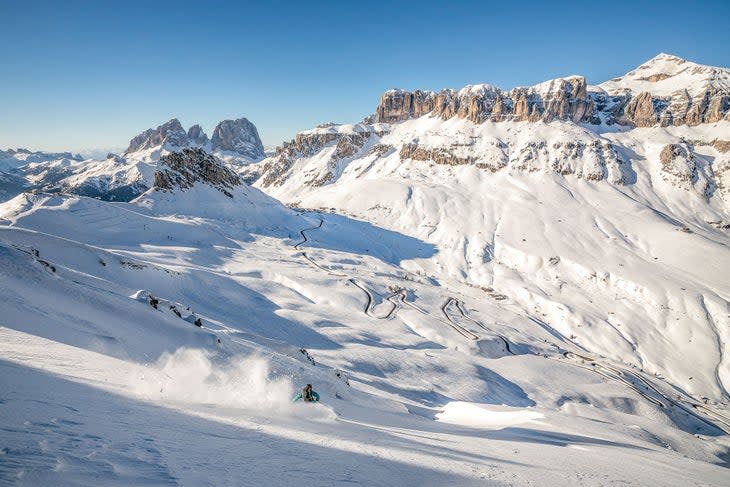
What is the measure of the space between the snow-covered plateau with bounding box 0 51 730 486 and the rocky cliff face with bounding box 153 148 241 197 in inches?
27.6

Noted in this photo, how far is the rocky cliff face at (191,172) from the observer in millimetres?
90375

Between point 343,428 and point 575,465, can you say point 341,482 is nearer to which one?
point 343,428

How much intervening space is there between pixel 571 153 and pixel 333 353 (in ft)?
550

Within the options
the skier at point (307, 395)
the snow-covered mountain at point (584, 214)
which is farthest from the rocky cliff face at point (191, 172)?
the skier at point (307, 395)

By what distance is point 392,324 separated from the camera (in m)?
46.5

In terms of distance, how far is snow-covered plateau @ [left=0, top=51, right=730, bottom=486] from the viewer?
789 centimetres

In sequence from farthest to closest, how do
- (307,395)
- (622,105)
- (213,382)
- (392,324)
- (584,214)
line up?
(622,105) < (584,214) < (392,324) < (307,395) < (213,382)

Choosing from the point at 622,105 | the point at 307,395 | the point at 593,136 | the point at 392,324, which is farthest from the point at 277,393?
the point at 622,105

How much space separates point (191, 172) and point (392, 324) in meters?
77.6

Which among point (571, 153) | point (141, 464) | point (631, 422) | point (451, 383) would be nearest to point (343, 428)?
point (141, 464)

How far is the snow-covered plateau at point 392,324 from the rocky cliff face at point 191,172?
2.30 feet

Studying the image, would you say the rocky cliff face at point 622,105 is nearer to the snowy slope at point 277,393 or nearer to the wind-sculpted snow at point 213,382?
the snowy slope at point 277,393

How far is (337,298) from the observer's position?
167 feet

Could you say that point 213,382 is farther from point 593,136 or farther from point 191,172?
point 593,136
